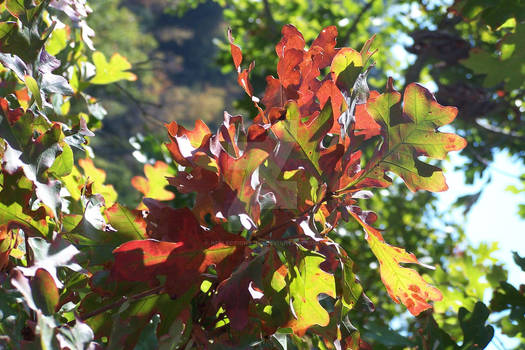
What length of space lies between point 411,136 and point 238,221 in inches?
11.9

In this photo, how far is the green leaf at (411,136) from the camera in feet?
2.71

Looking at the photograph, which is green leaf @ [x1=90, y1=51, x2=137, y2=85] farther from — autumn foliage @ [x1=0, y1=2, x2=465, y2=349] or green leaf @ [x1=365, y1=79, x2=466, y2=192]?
green leaf @ [x1=365, y1=79, x2=466, y2=192]

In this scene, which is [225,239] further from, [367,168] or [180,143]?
[367,168]

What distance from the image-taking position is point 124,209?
76cm

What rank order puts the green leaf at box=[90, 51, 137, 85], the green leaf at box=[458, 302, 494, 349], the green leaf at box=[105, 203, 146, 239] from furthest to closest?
the green leaf at box=[90, 51, 137, 85] → the green leaf at box=[458, 302, 494, 349] → the green leaf at box=[105, 203, 146, 239]

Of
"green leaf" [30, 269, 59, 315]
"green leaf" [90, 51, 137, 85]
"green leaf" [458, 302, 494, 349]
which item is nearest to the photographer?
"green leaf" [30, 269, 59, 315]

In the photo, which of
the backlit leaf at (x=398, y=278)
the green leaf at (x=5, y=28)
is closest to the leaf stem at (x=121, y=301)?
the backlit leaf at (x=398, y=278)

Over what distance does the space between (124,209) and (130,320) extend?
0.51 ft

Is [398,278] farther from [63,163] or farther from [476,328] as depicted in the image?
[63,163]

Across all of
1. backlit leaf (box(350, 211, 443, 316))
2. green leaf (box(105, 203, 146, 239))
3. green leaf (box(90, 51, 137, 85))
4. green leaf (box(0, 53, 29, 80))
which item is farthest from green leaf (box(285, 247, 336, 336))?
green leaf (box(90, 51, 137, 85))

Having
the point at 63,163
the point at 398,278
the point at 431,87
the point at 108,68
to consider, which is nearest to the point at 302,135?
the point at 398,278

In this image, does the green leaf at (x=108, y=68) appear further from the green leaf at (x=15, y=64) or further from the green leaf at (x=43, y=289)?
the green leaf at (x=43, y=289)

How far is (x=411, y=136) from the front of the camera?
0.84 metres

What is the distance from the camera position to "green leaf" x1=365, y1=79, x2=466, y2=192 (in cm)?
83
